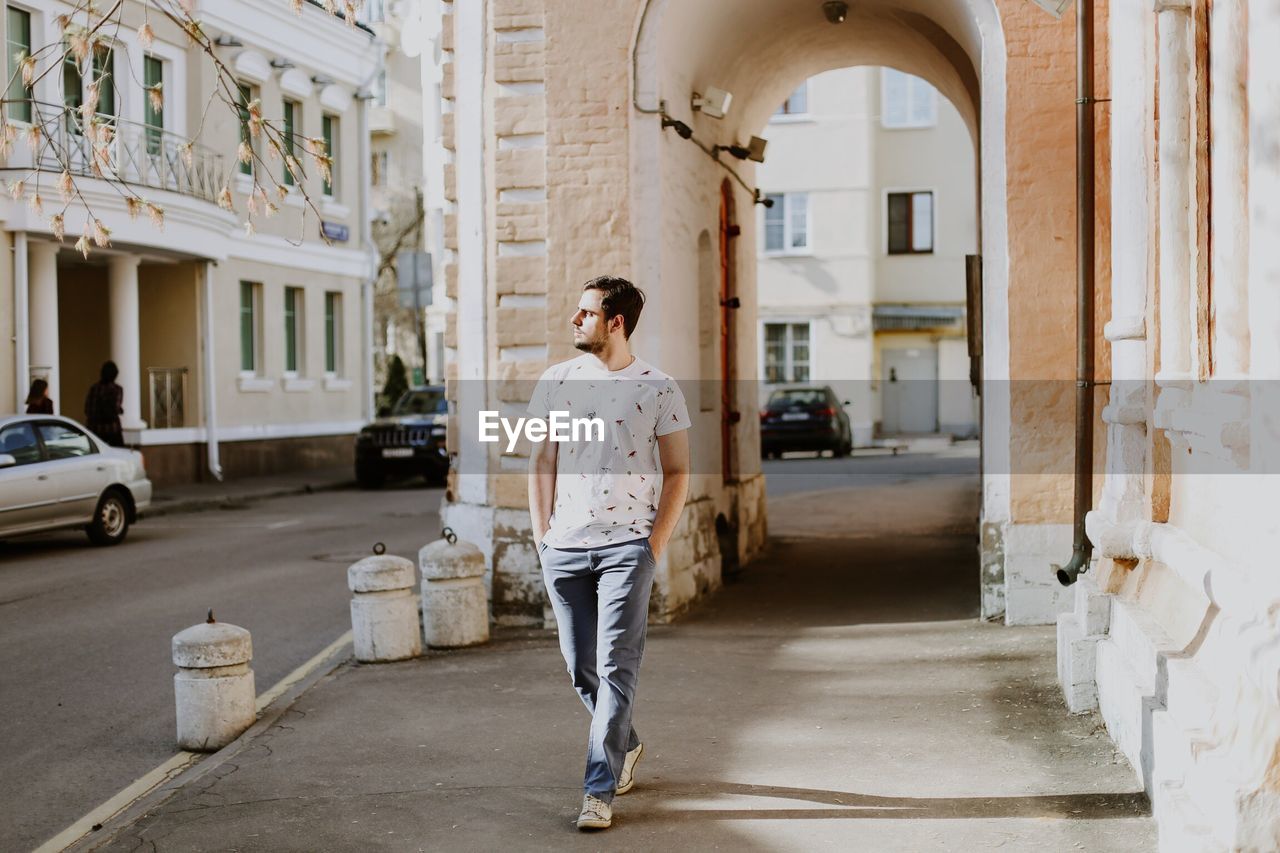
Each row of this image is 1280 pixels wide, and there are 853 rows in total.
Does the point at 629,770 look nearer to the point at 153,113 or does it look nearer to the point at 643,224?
the point at 643,224

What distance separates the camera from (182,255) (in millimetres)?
26078

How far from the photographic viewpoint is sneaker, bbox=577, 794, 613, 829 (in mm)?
5770

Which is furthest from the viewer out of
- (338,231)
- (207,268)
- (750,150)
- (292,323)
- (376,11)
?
(376,11)

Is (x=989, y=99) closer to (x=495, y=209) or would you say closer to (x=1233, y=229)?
(x=495, y=209)

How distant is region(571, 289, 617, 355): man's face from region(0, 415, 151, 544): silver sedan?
11851 millimetres

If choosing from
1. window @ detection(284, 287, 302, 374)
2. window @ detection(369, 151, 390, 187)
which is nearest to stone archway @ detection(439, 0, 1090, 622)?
window @ detection(284, 287, 302, 374)

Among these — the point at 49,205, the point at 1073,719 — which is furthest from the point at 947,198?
the point at 1073,719

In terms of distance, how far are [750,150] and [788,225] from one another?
28.8m

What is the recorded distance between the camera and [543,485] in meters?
6.07

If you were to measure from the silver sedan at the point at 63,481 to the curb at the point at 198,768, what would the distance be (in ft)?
25.8

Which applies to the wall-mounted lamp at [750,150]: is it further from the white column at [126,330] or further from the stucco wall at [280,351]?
the stucco wall at [280,351]

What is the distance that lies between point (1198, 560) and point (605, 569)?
228cm

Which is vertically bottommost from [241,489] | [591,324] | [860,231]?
[241,489]

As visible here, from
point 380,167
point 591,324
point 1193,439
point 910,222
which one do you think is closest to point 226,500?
point 591,324
